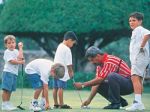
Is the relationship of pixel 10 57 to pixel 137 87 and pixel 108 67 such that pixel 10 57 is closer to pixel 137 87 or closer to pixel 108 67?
pixel 108 67

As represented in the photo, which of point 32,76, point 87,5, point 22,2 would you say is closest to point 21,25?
point 22,2

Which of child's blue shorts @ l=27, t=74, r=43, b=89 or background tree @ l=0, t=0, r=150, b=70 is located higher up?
background tree @ l=0, t=0, r=150, b=70

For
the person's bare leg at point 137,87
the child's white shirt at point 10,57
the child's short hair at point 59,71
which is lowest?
the person's bare leg at point 137,87

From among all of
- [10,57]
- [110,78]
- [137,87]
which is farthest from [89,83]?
[10,57]

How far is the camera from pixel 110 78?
10.5m

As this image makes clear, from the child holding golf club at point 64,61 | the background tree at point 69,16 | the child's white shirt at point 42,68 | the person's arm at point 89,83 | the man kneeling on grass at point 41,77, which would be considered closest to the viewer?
the person's arm at point 89,83

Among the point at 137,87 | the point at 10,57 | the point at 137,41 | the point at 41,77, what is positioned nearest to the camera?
the point at 137,87

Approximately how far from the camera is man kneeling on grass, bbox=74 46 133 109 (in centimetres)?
1054

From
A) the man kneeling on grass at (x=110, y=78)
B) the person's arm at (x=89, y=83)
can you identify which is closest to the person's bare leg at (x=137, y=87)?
the man kneeling on grass at (x=110, y=78)

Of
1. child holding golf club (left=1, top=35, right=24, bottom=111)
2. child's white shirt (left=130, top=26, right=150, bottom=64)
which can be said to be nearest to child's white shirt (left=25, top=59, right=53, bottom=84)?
child holding golf club (left=1, top=35, right=24, bottom=111)

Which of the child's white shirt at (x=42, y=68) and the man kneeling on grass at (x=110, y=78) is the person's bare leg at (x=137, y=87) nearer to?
the man kneeling on grass at (x=110, y=78)

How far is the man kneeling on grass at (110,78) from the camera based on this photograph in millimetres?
10539

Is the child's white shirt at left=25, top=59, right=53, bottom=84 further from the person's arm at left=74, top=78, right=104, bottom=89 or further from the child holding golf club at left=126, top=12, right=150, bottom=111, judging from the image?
the child holding golf club at left=126, top=12, right=150, bottom=111

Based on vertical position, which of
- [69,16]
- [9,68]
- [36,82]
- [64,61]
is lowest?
[36,82]
